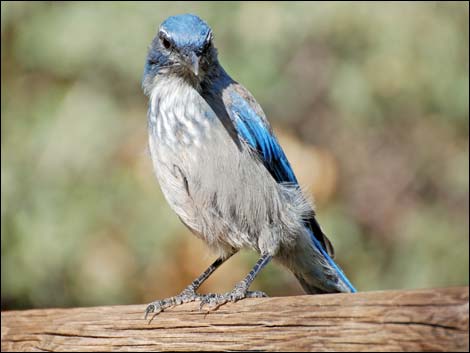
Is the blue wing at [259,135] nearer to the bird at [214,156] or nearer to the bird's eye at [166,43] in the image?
the bird at [214,156]

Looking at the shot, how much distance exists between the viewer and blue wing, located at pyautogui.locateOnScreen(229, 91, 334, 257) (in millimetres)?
4465

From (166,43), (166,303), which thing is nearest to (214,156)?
(166,43)

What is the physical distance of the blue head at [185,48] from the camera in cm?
427

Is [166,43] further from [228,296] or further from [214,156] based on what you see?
[228,296]

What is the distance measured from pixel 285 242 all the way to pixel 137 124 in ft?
6.97

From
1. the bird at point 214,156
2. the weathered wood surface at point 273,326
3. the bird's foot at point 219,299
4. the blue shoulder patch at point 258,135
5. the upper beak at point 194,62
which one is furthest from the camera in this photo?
the blue shoulder patch at point 258,135

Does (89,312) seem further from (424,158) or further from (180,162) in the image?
(424,158)

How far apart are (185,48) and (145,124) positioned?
79.2 inches

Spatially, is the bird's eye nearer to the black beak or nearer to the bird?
the bird

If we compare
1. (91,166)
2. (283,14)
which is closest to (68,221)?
(91,166)

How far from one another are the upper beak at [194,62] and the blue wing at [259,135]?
13.1 inches

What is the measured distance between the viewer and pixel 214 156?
14.0 feet

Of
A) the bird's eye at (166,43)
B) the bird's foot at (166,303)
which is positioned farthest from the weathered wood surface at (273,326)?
the bird's eye at (166,43)

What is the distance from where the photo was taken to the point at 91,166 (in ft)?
20.9
